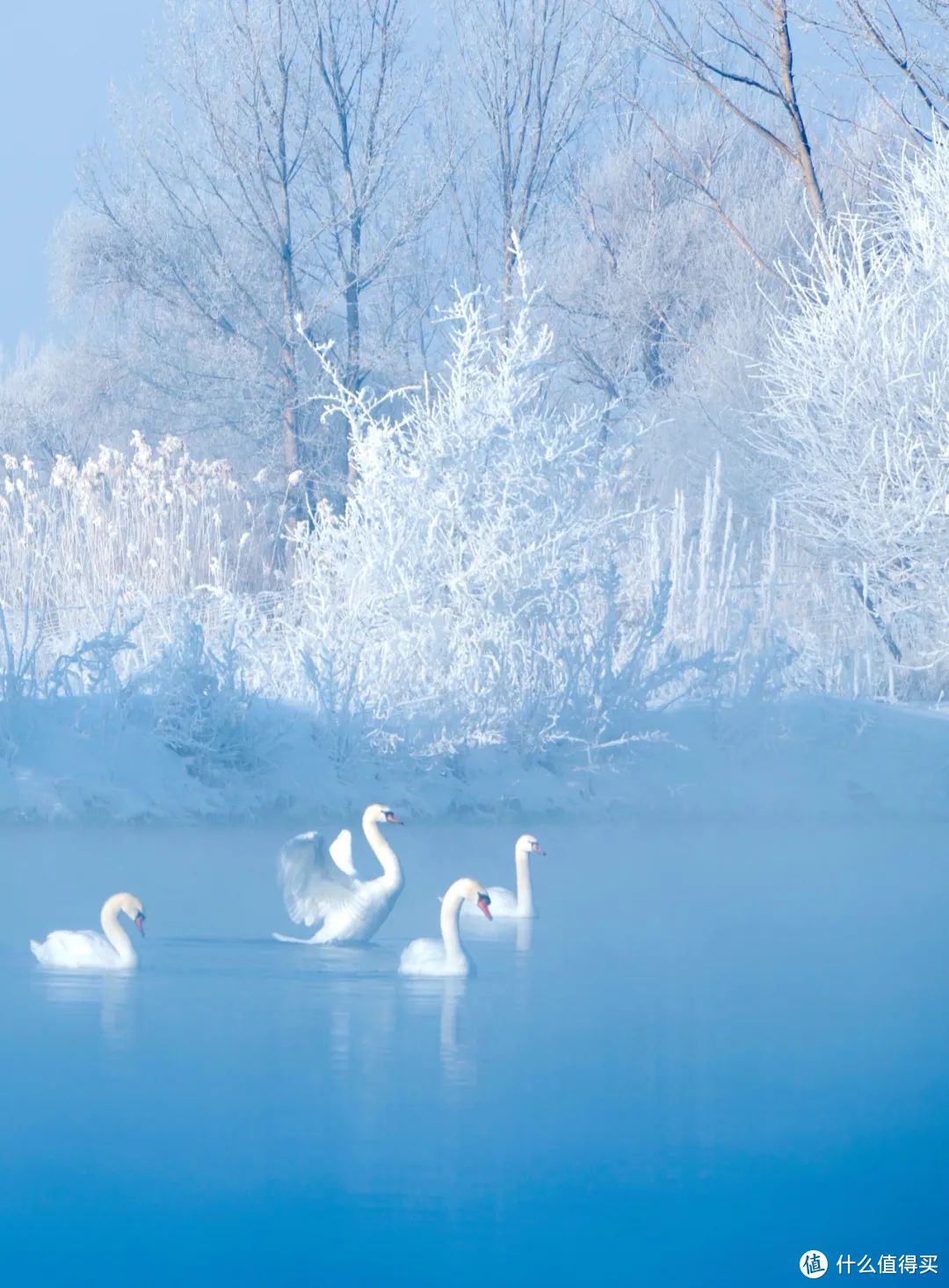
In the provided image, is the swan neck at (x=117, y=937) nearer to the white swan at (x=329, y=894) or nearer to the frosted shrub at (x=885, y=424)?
the white swan at (x=329, y=894)

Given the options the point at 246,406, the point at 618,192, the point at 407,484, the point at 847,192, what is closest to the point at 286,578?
the point at 407,484

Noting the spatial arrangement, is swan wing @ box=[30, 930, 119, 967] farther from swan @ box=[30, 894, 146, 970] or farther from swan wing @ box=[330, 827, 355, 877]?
swan wing @ box=[330, 827, 355, 877]

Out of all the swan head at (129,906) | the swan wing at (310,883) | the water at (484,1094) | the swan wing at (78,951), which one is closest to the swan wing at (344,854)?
the water at (484,1094)

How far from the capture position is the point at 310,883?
19.1ft

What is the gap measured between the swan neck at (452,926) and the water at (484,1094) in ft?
0.40

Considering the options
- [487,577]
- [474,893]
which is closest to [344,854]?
[474,893]

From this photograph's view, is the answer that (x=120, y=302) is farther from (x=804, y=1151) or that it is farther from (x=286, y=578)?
(x=804, y=1151)

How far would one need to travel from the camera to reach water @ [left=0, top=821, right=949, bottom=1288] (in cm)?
318

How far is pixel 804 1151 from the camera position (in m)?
3.65

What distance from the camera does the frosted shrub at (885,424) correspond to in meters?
10.7

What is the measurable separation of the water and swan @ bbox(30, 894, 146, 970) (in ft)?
0.26

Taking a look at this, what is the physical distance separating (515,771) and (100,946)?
3686mm

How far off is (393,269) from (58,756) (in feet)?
39.8

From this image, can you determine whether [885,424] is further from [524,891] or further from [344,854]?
[344,854]
